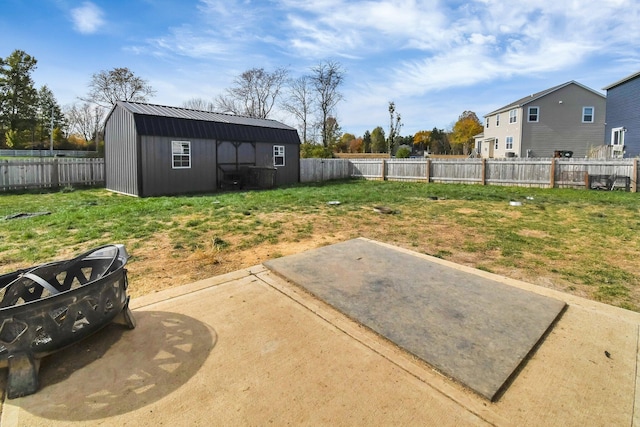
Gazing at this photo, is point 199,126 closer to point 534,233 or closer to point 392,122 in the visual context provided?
point 534,233

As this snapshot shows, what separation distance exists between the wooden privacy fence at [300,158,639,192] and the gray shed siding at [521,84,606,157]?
41.5 ft

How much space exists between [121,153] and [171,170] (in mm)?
2030

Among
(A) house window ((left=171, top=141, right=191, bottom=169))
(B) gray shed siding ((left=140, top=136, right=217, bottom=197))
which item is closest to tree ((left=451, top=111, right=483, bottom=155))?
(B) gray shed siding ((left=140, top=136, right=217, bottom=197))

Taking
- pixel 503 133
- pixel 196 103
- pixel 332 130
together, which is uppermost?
pixel 196 103

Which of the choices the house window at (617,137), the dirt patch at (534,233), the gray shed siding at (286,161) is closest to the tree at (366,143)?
the house window at (617,137)

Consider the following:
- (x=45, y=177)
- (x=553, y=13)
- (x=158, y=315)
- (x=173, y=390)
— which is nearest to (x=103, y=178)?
(x=45, y=177)

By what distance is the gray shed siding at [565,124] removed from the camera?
25.1 m

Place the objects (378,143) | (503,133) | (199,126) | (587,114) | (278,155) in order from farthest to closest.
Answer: (378,143)
(503,133)
(587,114)
(278,155)
(199,126)

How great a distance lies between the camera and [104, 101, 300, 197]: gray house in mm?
12297

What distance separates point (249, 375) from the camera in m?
2.08

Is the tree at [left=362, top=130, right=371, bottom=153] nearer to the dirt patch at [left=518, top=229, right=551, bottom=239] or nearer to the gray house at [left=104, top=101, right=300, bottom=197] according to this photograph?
the gray house at [left=104, top=101, right=300, bottom=197]

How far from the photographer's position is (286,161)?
17.6 m

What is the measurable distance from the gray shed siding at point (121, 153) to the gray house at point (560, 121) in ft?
84.0

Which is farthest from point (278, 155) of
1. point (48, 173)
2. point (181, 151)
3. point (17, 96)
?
point (17, 96)
